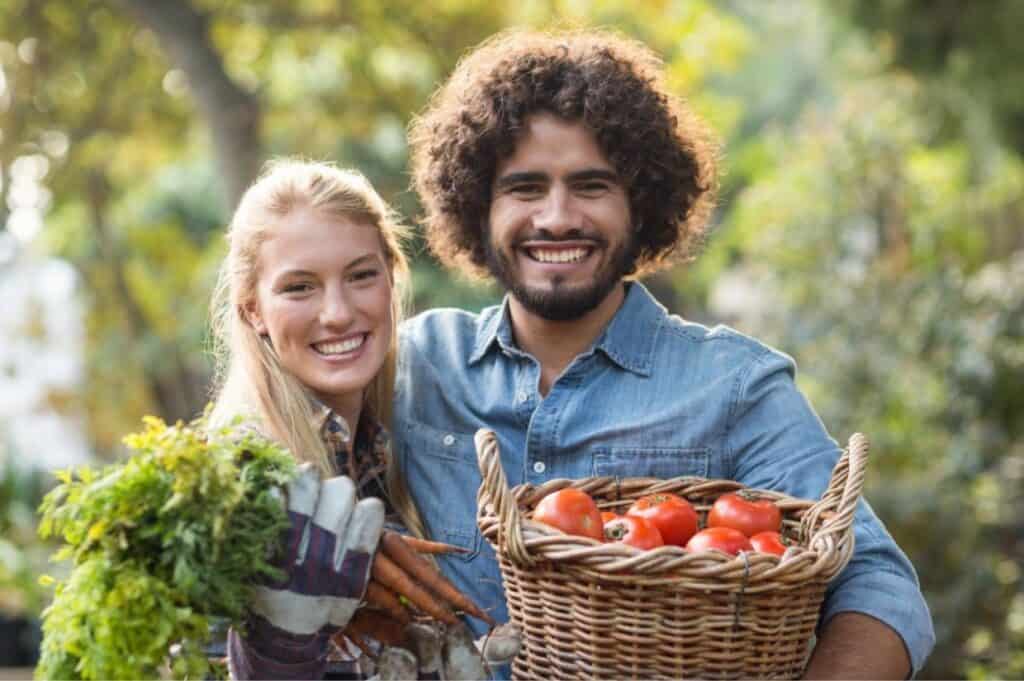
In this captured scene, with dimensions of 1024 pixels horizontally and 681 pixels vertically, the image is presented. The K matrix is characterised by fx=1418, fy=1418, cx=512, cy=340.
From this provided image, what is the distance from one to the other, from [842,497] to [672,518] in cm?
30

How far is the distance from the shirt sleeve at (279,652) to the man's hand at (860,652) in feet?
3.08

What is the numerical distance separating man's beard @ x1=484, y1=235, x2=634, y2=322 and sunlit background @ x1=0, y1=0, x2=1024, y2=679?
2.45 metres

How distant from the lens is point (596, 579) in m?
2.31

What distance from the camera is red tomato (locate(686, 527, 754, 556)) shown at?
238 cm

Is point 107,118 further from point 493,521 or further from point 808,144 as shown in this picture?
point 493,521

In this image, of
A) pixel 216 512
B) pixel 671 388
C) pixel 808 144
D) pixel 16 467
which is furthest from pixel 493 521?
pixel 808 144

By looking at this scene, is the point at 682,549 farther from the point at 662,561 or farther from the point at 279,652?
the point at 279,652

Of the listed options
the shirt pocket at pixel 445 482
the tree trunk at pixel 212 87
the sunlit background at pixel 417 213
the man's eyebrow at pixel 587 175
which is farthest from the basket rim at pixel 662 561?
the tree trunk at pixel 212 87

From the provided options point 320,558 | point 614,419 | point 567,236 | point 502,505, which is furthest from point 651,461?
point 320,558

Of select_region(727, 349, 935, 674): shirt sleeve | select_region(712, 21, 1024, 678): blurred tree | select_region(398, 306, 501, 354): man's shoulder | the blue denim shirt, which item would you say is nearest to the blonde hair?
the blue denim shirt

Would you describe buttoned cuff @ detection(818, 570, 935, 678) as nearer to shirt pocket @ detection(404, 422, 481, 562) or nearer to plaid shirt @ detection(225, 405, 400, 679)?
shirt pocket @ detection(404, 422, 481, 562)

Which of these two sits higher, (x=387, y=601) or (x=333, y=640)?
(x=387, y=601)

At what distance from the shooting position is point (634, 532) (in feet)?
7.98

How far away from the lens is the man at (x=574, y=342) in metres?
3.00
